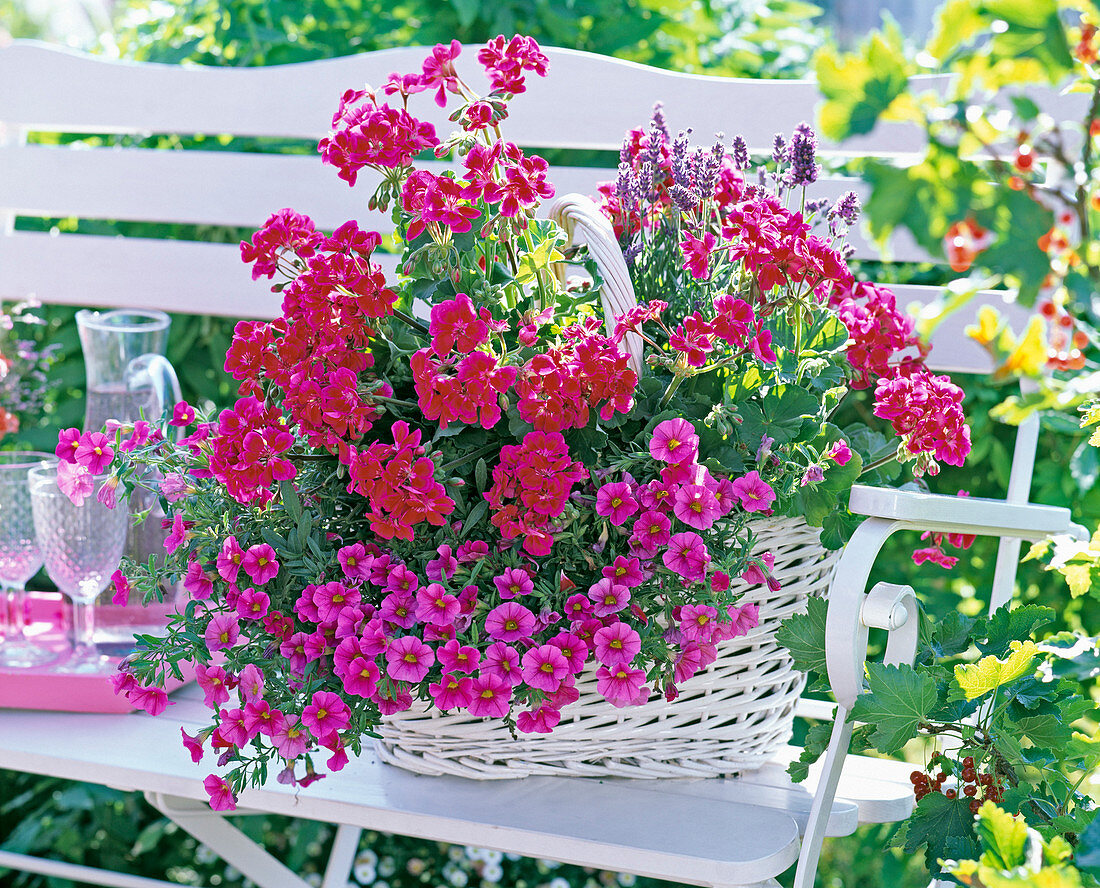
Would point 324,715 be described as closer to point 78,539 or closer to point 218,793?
point 218,793

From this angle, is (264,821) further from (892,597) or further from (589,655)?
(892,597)

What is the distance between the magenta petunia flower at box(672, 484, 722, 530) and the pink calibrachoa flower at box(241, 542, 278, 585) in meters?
0.34

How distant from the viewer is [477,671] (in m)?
0.90

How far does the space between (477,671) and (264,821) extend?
3.10 ft

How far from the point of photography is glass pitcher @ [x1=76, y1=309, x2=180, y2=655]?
1.27 m

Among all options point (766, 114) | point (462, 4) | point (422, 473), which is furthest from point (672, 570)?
point (462, 4)

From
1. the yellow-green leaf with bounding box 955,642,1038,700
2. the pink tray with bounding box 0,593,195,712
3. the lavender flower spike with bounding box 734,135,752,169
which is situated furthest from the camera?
the pink tray with bounding box 0,593,195,712

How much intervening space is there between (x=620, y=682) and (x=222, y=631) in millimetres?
344

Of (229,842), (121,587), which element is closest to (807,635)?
(121,587)

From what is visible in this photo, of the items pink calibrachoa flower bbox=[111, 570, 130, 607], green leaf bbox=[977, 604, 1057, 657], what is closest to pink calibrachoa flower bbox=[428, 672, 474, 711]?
pink calibrachoa flower bbox=[111, 570, 130, 607]

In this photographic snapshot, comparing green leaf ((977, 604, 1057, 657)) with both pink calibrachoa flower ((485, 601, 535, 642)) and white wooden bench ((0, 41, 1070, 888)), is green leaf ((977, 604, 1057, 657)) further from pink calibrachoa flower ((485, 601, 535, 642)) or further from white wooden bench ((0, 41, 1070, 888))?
pink calibrachoa flower ((485, 601, 535, 642))

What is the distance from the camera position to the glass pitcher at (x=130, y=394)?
4.17 feet

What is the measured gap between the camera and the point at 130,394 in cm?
139

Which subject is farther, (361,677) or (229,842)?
(229,842)
